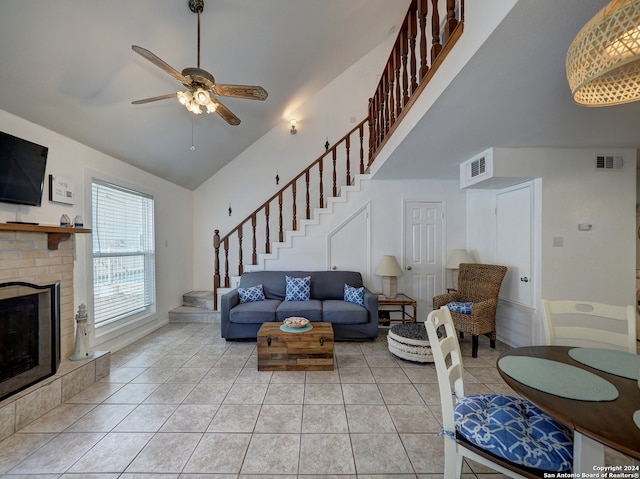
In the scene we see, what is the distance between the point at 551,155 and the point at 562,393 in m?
3.01

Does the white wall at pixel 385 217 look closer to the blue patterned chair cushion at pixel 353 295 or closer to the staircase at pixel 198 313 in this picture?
the blue patterned chair cushion at pixel 353 295

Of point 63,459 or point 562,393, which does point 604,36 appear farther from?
point 63,459

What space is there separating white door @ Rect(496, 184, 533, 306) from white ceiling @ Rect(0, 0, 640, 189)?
744 millimetres

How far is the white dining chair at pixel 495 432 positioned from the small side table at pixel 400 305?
95.3 inches

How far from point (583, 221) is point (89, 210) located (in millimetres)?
5653

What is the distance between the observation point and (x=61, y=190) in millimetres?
2682

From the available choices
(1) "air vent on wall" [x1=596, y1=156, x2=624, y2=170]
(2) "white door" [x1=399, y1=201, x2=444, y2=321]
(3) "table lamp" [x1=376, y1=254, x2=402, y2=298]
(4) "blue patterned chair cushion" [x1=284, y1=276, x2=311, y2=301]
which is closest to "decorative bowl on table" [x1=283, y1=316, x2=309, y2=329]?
(4) "blue patterned chair cushion" [x1=284, y1=276, x2=311, y2=301]

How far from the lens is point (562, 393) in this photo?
3.75 ft

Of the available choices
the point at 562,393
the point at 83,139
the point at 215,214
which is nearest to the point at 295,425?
the point at 562,393

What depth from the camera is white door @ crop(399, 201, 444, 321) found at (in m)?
4.64

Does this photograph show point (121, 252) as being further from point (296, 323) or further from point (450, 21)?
point (450, 21)

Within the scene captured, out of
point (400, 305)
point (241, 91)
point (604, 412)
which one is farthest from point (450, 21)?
point (400, 305)

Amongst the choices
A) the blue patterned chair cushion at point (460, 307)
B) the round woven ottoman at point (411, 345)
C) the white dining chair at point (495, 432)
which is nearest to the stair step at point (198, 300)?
the round woven ottoman at point (411, 345)

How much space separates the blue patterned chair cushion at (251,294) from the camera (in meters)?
4.01
